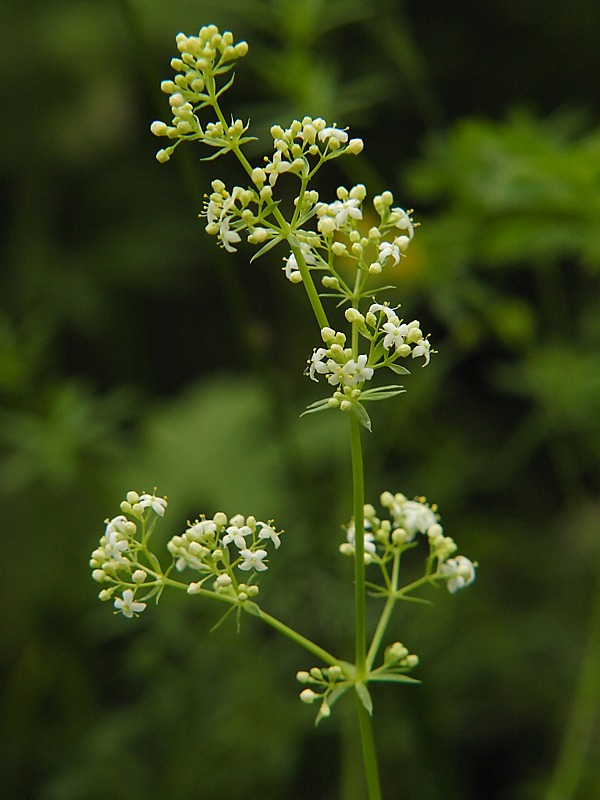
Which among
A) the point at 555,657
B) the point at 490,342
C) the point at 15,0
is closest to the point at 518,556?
the point at 555,657

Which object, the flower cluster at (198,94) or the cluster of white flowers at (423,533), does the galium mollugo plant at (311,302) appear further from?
the cluster of white flowers at (423,533)

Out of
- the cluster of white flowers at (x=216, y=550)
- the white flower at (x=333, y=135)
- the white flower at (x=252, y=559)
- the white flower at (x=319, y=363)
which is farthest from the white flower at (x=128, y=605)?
the white flower at (x=333, y=135)

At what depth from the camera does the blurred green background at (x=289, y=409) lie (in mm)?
3420

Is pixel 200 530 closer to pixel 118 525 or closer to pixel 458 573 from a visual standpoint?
pixel 118 525

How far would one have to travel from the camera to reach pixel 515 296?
5.38 m

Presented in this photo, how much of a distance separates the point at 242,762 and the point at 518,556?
63.4 inches

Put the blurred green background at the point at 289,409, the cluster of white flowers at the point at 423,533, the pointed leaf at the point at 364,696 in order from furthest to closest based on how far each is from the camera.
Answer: the blurred green background at the point at 289,409, the cluster of white flowers at the point at 423,533, the pointed leaf at the point at 364,696

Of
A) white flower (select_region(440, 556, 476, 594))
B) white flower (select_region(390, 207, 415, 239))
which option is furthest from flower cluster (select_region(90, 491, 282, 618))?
white flower (select_region(390, 207, 415, 239))

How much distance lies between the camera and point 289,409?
13.4ft

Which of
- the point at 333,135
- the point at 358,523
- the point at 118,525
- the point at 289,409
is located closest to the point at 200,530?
the point at 118,525

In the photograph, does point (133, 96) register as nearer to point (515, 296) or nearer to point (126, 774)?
point (515, 296)

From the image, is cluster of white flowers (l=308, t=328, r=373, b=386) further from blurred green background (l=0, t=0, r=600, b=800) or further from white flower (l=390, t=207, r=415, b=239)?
blurred green background (l=0, t=0, r=600, b=800)

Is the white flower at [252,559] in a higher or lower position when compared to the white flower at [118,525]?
lower

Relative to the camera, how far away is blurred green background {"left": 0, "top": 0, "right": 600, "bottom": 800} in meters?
3.42
